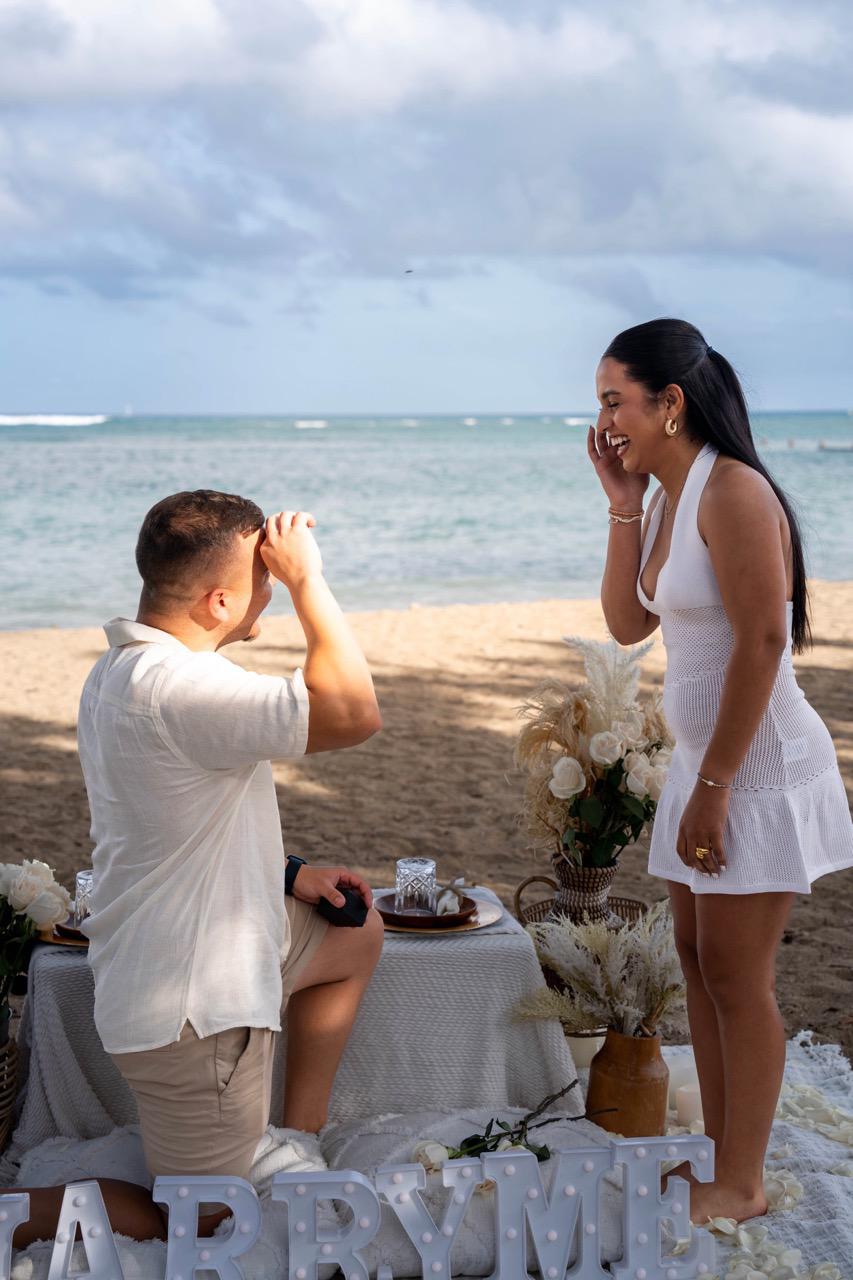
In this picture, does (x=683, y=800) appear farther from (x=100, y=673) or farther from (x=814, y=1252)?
(x=100, y=673)

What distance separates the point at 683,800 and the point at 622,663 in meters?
0.82

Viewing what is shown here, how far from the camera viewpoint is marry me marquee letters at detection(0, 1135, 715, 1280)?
2.29 metres

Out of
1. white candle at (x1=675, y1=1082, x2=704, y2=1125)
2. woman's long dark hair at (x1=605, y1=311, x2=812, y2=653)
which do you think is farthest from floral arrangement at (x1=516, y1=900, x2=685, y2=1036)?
woman's long dark hair at (x1=605, y1=311, x2=812, y2=653)

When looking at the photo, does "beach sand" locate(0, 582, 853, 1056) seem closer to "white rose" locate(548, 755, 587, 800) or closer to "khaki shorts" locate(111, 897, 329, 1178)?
"white rose" locate(548, 755, 587, 800)

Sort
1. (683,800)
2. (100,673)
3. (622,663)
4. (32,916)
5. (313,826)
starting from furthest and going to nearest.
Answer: (313,826) → (622,663) → (32,916) → (683,800) → (100,673)

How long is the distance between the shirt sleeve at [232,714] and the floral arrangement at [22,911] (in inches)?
34.4

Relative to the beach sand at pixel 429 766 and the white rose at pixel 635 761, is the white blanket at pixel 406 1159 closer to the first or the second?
the beach sand at pixel 429 766

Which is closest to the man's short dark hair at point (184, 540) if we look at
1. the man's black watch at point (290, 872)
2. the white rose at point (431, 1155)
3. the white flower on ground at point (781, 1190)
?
the man's black watch at point (290, 872)

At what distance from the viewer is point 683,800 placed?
2.80 meters

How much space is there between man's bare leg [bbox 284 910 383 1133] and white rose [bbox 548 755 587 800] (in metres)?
0.77

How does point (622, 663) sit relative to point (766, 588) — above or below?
below

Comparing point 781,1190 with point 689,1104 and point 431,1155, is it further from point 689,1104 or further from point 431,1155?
point 431,1155

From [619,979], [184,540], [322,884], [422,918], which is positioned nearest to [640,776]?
[619,979]

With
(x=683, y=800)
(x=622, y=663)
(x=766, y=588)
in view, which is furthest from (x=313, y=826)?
(x=766, y=588)
